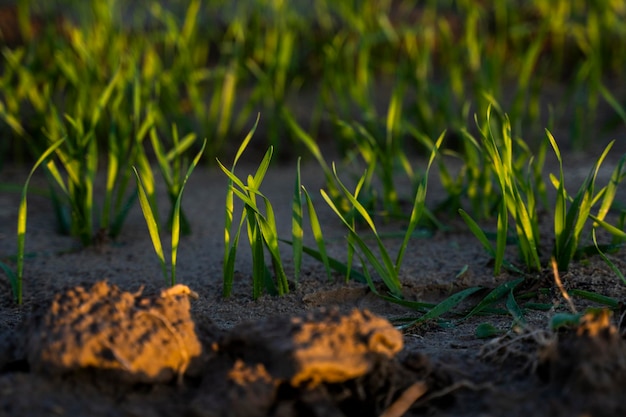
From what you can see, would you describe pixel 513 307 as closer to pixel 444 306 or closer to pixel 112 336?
pixel 444 306

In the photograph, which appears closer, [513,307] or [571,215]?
[513,307]

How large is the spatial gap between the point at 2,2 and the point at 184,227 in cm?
203

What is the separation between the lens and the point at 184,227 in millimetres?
1896

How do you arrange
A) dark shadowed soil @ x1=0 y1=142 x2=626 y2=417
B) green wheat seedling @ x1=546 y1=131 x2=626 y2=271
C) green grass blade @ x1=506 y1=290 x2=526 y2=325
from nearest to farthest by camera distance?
dark shadowed soil @ x1=0 y1=142 x2=626 y2=417
green grass blade @ x1=506 y1=290 x2=526 y2=325
green wheat seedling @ x1=546 y1=131 x2=626 y2=271

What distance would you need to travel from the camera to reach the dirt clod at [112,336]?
3.22 ft

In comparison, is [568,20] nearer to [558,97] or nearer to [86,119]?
[558,97]

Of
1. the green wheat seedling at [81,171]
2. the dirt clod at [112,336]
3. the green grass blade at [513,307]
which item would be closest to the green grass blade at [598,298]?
the green grass blade at [513,307]

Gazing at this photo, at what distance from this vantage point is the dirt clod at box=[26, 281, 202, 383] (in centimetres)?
98

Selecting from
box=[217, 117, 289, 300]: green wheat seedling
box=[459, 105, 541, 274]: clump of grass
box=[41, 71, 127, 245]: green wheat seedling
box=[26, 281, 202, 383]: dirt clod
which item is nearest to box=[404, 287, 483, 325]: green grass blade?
box=[459, 105, 541, 274]: clump of grass

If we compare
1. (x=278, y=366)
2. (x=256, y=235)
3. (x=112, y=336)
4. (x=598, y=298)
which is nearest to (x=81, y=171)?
(x=256, y=235)

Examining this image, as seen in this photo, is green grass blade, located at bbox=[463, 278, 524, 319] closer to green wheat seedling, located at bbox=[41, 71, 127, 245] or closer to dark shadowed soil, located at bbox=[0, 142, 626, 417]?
dark shadowed soil, located at bbox=[0, 142, 626, 417]

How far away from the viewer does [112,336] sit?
100cm

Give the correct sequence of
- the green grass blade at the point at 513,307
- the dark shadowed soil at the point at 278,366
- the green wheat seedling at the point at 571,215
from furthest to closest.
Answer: the green wheat seedling at the point at 571,215
the green grass blade at the point at 513,307
the dark shadowed soil at the point at 278,366

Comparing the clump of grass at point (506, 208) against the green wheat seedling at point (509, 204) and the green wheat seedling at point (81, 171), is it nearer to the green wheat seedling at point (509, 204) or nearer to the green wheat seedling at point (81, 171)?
the green wheat seedling at point (509, 204)
